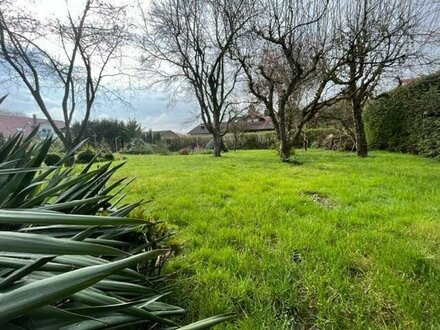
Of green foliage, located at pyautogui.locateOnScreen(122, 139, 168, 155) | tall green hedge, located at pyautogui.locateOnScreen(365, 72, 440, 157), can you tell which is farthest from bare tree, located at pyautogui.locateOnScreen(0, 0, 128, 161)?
green foliage, located at pyautogui.locateOnScreen(122, 139, 168, 155)

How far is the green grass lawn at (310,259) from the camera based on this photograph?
1.55 meters

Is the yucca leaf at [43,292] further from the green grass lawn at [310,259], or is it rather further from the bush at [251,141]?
the bush at [251,141]

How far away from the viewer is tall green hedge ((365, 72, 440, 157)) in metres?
9.57

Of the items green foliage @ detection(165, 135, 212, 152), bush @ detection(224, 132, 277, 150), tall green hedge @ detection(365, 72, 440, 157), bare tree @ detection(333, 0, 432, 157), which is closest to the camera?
bare tree @ detection(333, 0, 432, 157)

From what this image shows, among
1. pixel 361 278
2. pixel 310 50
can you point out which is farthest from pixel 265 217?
pixel 310 50

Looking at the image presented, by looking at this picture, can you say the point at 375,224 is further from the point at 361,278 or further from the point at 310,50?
the point at 310,50

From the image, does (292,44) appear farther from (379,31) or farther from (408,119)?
(408,119)

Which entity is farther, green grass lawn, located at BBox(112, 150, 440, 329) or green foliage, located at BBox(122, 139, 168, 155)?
green foliage, located at BBox(122, 139, 168, 155)

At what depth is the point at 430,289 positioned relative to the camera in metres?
1.69

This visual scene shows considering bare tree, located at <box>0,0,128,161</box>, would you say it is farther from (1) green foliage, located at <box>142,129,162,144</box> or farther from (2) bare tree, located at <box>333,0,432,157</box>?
(1) green foliage, located at <box>142,129,162,144</box>

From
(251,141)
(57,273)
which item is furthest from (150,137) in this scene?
(57,273)

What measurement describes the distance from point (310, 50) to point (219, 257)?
9.39 meters

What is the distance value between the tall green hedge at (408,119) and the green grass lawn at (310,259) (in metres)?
7.15

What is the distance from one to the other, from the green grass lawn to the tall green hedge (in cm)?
715
